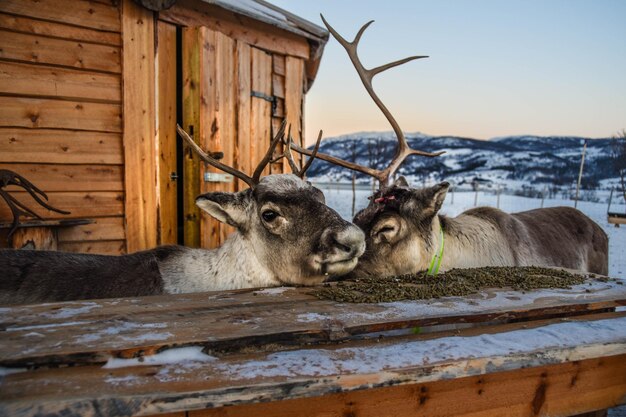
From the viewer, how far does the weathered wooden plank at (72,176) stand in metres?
4.36

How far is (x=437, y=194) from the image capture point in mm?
3045

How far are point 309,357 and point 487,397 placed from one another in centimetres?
65

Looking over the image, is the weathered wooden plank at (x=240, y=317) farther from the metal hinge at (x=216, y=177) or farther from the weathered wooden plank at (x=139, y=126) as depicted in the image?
the metal hinge at (x=216, y=177)

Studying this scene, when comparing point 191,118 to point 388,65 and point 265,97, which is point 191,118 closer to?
point 265,97

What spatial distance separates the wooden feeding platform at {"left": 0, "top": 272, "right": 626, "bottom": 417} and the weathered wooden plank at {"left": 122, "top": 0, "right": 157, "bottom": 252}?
10.9 feet

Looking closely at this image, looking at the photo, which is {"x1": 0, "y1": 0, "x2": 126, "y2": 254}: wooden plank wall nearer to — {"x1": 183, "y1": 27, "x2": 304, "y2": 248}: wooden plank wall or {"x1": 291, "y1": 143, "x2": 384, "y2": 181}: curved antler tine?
{"x1": 183, "y1": 27, "x2": 304, "y2": 248}: wooden plank wall

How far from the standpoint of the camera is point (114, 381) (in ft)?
3.51

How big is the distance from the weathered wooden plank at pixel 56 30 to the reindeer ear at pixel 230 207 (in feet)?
10.1

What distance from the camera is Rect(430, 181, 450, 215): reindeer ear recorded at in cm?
303

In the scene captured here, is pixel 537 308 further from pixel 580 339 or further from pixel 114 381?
pixel 114 381

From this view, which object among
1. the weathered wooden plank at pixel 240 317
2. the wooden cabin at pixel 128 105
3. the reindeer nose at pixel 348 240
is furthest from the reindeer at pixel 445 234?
the wooden cabin at pixel 128 105

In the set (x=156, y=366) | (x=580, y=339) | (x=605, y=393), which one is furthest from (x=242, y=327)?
(x=605, y=393)

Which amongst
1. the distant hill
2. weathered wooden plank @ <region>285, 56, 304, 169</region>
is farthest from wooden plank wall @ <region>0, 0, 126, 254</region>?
the distant hill

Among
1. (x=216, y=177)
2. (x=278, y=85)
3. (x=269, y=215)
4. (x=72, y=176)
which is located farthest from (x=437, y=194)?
(x=278, y=85)
